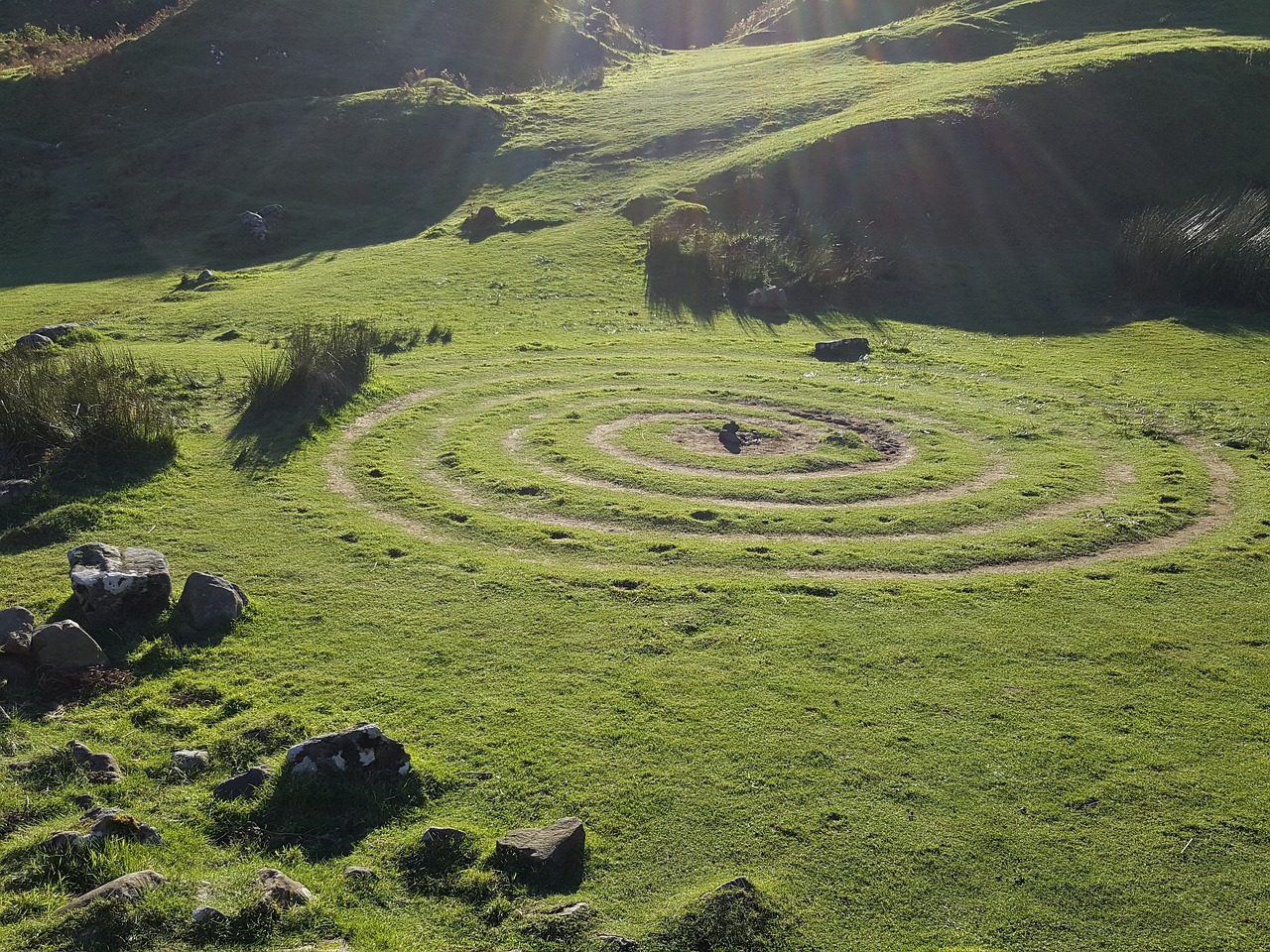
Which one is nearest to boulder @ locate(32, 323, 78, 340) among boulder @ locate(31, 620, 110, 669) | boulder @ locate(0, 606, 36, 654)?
boulder @ locate(0, 606, 36, 654)

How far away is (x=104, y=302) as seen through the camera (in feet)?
99.7

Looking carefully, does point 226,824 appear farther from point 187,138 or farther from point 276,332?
point 187,138

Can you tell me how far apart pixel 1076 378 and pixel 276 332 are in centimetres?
2113

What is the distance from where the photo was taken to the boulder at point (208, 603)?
Answer: 36.6 ft

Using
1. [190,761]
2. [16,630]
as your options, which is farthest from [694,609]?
[16,630]

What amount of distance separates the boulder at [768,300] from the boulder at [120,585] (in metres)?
22.8

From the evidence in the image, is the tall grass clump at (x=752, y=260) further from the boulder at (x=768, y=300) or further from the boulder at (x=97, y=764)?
the boulder at (x=97, y=764)

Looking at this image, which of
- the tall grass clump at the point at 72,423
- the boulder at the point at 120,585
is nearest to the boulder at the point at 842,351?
the tall grass clump at the point at 72,423

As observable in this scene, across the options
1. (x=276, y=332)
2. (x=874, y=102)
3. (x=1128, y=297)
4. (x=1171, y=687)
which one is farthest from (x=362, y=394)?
(x=874, y=102)

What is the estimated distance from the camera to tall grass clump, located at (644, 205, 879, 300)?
32625 mm

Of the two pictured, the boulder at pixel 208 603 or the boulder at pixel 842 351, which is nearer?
the boulder at pixel 208 603

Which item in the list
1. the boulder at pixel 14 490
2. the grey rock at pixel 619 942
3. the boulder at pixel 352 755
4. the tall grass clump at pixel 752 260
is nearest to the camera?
the grey rock at pixel 619 942

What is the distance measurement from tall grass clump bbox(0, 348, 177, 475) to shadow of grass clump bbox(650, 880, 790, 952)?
1292cm

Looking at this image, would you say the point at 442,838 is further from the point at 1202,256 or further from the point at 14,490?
the point at 1202,256
